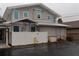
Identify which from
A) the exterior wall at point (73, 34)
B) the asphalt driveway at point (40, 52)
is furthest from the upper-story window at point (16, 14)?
the exterior wall at point (73, 34)

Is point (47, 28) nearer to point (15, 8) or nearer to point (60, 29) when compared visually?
point (60, 29)

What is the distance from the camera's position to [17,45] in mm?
18156

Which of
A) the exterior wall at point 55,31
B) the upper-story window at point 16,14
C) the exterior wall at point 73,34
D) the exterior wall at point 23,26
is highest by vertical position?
the upper-story window at point 16,14

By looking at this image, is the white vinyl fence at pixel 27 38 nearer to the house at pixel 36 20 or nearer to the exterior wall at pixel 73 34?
the house at pixel 36 20

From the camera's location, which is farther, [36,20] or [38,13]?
[38,13]

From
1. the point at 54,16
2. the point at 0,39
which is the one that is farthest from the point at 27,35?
the point at 54,16

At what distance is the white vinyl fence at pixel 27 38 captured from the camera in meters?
18.3

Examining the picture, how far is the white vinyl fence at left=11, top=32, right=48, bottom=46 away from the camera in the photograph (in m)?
18.3

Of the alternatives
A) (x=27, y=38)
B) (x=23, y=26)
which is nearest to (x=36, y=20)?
(x=23, y=26)

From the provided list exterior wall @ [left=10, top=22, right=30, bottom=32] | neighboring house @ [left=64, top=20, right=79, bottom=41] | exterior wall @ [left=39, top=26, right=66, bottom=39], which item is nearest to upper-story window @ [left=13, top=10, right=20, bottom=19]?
exterior wall @ [left=10, top=22, right=30, bottom=32]

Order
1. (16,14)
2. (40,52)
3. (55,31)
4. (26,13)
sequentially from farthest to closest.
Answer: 1. (55,31)
2. (26,13)
3. (16,14)
4. (40,52)

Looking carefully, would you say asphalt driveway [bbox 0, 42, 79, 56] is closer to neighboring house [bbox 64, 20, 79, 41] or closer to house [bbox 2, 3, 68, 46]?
house [bbox 2, 3, 68, 46]

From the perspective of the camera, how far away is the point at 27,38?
19.3 meters

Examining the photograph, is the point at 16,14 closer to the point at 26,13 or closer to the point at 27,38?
the point at 26,13
